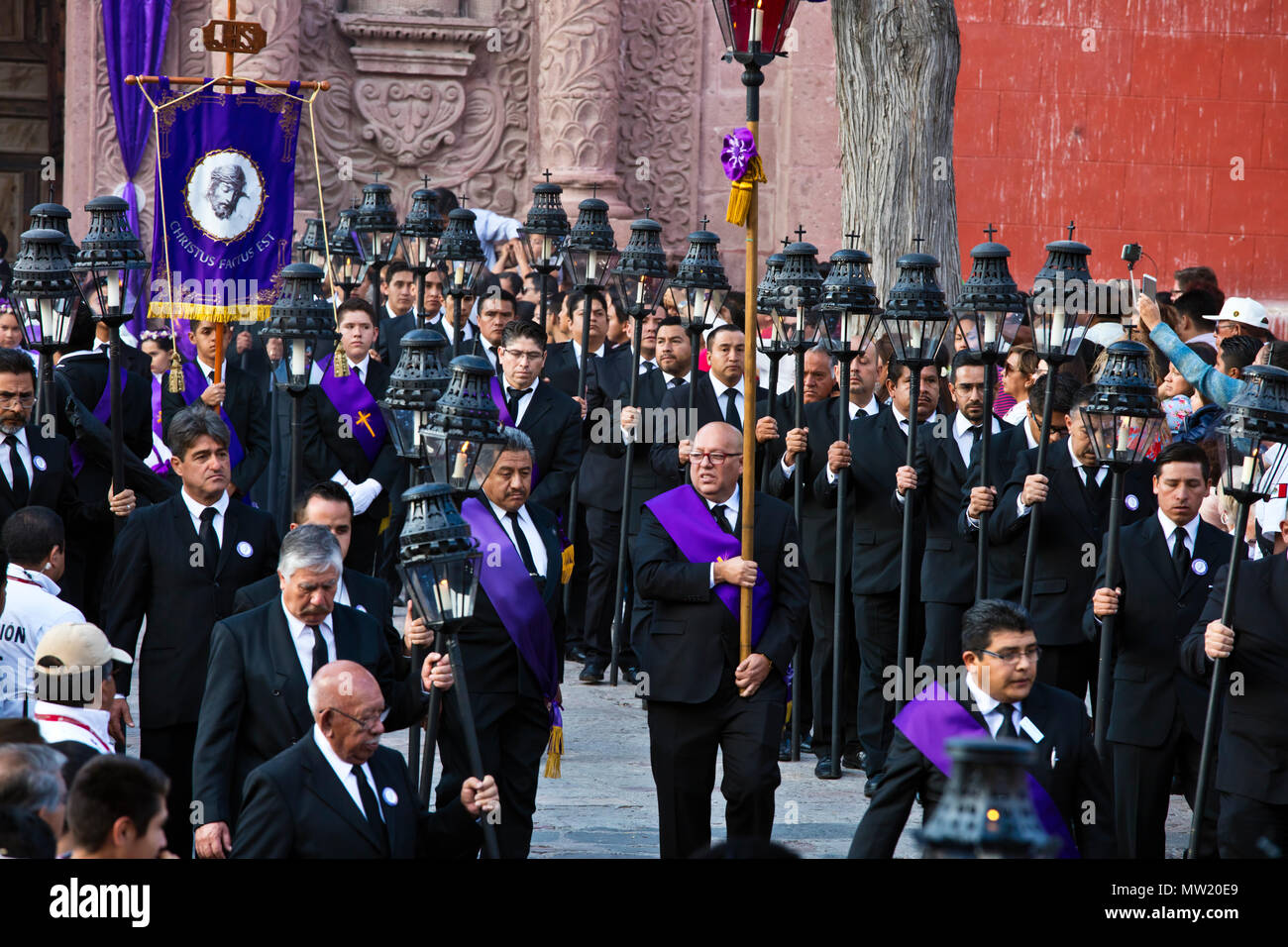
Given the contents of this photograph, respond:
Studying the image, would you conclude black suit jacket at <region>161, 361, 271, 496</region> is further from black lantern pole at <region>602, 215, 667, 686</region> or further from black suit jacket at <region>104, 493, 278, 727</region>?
black suit jacket at <region>104, 493, 278, 727</region>

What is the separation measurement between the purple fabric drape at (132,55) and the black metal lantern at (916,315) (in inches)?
445

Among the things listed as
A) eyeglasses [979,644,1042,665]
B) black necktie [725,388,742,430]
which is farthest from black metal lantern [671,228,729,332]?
eyeglasses [979,644,1042,665]

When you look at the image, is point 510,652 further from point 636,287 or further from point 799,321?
point 636,287

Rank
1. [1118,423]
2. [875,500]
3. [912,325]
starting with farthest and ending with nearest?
1. [875,500]
2. [912,325]
3. [1118,423]

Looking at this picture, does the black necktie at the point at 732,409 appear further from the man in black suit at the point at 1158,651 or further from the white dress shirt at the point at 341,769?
the white dress shirt at the point at 341,769

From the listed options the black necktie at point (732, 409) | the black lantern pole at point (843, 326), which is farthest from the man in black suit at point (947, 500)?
the black necktie at point (732, 409)

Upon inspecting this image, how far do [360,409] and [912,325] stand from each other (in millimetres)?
3382

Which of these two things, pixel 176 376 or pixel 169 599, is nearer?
pixel 169 599

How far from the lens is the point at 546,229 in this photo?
40.6 feet

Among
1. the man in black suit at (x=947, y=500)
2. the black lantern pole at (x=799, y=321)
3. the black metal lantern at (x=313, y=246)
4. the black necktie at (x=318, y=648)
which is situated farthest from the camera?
the black metal lantern at (x=313, y=246)

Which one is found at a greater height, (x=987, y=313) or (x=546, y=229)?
(x=546, y=229)

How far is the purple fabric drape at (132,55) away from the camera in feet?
60.7

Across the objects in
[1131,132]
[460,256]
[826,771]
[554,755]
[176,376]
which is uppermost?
[1131,132]

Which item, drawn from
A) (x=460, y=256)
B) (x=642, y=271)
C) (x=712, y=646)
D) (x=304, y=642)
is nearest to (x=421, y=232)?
(x=460, y=256)
